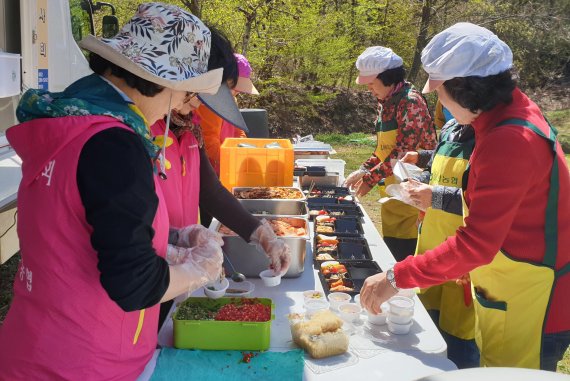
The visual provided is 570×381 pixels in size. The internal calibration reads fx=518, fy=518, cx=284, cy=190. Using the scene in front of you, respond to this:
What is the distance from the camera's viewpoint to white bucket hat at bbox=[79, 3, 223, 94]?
1148 millimetres

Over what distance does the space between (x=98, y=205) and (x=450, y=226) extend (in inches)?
67.1

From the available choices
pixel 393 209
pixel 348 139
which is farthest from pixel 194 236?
pixel 348 139

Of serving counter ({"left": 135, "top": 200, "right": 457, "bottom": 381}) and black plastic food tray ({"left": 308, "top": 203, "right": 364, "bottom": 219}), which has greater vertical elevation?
black plastic food tray ({"left": 308, "top": 203, "right": 364, "bottom": 219})

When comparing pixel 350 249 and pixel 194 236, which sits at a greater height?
pixel 194 236

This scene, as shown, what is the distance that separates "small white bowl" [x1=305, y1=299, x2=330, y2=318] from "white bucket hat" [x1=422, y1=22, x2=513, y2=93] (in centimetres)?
83

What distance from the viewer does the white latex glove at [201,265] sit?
1316 millimetres

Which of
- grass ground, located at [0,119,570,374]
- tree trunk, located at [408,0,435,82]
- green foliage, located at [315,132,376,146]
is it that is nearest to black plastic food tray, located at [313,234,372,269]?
grass ground, located at [0,119,570,374]

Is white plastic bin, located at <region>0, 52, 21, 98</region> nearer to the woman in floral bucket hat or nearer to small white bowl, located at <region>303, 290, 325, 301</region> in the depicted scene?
the woman in floral bucket hat

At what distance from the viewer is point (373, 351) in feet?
5.23

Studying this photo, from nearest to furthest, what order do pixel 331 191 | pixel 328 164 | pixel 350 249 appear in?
pixel 350 249 < pixel 331 191 < pixel 328 164

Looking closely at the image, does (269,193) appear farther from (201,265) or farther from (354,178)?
(201,265)

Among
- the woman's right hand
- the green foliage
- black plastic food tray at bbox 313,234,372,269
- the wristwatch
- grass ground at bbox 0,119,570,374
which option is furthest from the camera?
the green foliage

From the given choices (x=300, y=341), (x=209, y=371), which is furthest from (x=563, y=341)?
(x=209, y=371)

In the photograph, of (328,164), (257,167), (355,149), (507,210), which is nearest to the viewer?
(507,210)
